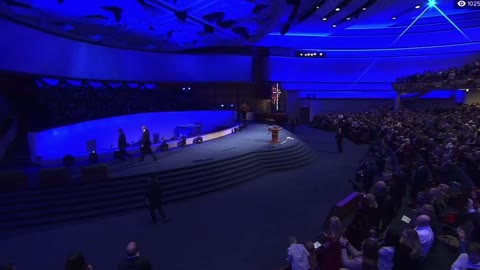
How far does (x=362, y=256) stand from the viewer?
13.3ft

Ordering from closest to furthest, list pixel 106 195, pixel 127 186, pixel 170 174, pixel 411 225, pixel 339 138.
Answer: pixel 411 225 < pixel 106 195 < pixel 127 186 < pixel 170 174 < pixel 339 138

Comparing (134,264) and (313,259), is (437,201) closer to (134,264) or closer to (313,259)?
(313,259)

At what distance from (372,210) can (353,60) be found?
30598mm

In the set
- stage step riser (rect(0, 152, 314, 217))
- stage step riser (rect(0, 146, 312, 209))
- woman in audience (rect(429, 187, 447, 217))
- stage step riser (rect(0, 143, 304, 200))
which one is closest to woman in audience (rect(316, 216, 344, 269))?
woman in audience (rect(429, 187, 447, 217))

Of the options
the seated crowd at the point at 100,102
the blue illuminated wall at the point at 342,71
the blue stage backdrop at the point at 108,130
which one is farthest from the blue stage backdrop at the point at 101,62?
the blue illuminated wall at the point at 342,71

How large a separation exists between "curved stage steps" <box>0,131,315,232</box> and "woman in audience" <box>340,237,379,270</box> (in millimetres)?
6021

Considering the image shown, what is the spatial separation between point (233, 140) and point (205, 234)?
10.5 m

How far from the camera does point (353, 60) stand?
33188 millimetres

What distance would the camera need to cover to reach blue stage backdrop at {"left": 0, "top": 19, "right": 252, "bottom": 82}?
1297cm

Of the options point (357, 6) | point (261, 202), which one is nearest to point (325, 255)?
point (261, 202)

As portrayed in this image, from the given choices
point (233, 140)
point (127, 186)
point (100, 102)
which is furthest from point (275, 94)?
point (127, 186)

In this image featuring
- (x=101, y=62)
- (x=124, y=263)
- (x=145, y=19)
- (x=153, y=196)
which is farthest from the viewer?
(x=101, y=62)
